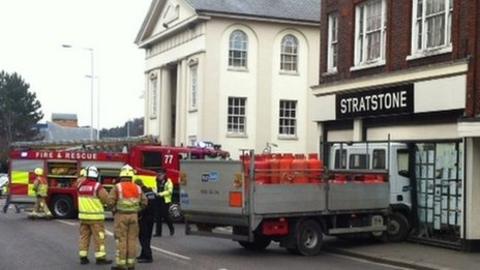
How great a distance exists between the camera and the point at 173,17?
148 ft

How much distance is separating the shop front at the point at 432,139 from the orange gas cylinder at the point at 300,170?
3234mm

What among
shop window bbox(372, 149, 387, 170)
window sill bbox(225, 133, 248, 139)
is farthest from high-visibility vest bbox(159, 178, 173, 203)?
window sill bbox(225, 133, 248, 139)

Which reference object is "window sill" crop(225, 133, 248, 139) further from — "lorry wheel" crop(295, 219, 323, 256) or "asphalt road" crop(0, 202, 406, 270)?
"lorry wheel" crop(295, 219, 323, 256)

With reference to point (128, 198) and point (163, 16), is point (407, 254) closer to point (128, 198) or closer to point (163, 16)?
point (128, 198)

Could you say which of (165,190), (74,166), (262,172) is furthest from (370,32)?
(74,166)

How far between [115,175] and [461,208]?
38.4 ft

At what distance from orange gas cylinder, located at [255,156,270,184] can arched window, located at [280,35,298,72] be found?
27.6 m

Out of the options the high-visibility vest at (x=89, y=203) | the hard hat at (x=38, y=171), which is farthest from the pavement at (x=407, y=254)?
the hard hat at (x=38, y=171)

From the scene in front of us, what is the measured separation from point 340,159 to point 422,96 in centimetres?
291

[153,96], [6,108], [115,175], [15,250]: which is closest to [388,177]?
[15,250]

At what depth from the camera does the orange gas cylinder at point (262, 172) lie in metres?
14.8

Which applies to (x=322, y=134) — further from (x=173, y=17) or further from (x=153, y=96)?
(x=153, y=96)

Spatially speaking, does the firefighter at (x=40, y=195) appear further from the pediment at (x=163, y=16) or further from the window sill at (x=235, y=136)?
the pediment at (x=163, y=16)

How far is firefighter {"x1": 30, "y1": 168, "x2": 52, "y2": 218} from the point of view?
23938 mm
